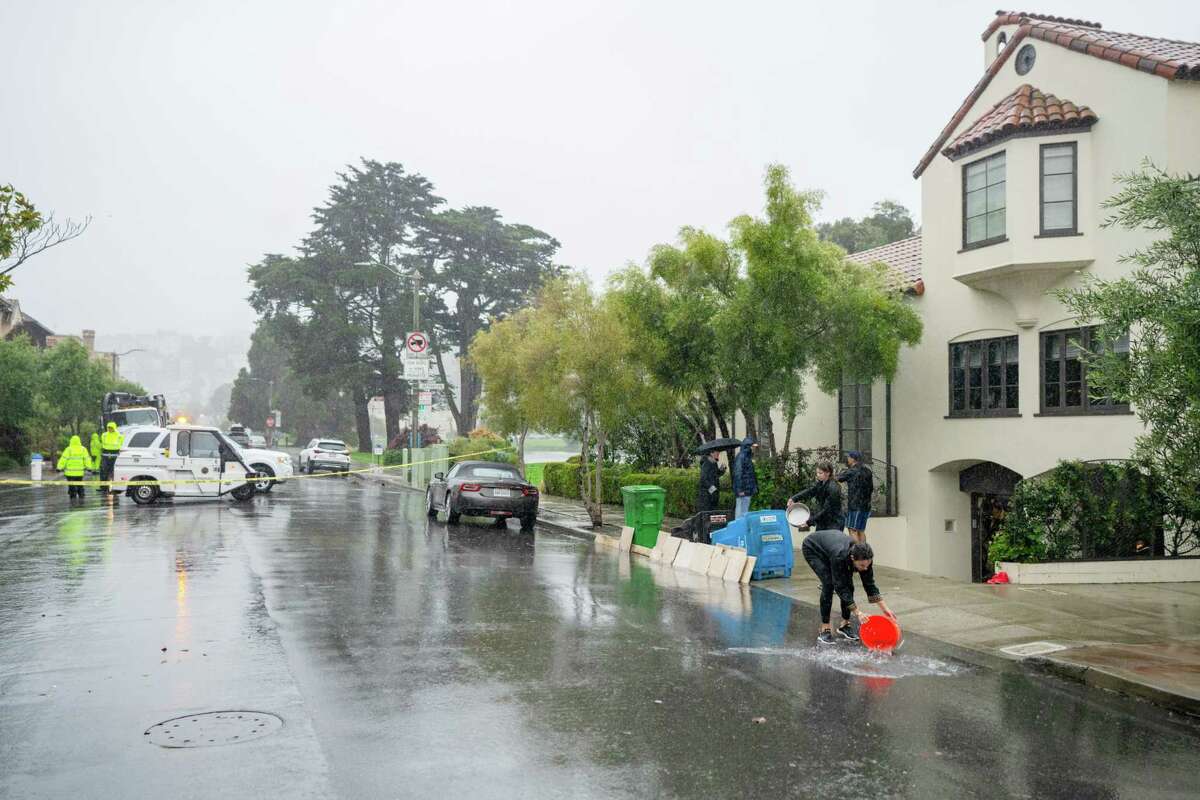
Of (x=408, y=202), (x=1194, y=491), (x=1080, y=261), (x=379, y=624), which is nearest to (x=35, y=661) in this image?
(x=379, y=624)

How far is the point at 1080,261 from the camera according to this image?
53.7ft

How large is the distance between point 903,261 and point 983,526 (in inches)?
239

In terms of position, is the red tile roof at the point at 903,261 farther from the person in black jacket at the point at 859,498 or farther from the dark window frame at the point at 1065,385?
the person in black jacket at the point at 859,498

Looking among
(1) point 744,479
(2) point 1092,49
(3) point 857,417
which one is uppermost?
(2) point 1092,49

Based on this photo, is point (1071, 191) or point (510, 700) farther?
point (1071, 191)

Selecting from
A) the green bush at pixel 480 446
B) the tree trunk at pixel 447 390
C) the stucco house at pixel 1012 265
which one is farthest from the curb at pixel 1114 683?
the tree trunk at pixel 447 390

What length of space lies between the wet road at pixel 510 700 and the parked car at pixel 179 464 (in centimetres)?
1222

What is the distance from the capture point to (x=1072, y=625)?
10.3m

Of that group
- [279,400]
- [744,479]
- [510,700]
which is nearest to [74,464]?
[744,479]

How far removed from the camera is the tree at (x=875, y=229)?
47438 mm

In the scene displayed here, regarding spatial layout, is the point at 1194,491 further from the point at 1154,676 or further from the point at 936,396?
the point at 936,396

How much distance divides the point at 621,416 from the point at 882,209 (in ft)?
115

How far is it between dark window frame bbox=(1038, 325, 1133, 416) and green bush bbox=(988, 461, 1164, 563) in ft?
7.52

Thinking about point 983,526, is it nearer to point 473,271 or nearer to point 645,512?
point 645,512
